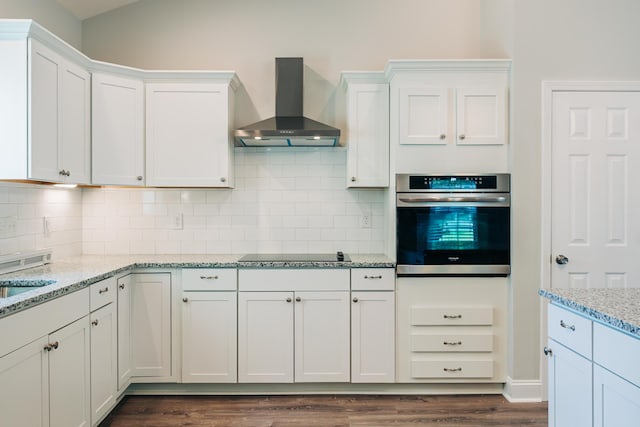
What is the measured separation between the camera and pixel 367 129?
3.26 m

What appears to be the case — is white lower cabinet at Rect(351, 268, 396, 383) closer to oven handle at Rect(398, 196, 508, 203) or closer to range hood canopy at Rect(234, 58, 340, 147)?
oven handle at Rect(398, 196, 508, 203)

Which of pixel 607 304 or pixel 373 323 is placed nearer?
pixel 607 304

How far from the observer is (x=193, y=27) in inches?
142

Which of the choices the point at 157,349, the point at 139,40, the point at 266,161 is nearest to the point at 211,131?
the point at 266,161

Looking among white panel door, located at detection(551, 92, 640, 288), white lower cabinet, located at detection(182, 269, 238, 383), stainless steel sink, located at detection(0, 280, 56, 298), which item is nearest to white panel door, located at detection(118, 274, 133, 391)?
white lower cabinet, located at detection(182, 269, 238, 383)

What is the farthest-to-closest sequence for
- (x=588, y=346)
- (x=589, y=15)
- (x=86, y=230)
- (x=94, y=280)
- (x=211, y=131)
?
1. (x=86, y=230)
2. (x=211, y=131)
3. (x=589, y=15)
4. (x=94, y=280)
5. (x=588, y=346)

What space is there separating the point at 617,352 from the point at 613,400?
19 cm

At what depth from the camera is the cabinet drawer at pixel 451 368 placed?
301 centimetres

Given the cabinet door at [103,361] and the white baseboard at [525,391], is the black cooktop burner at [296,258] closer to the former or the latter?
the cabinet door at [103,361]

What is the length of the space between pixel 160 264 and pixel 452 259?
2054 millimetres

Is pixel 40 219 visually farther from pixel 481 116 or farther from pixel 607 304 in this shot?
pixel 607 304

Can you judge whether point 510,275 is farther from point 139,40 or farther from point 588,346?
point 139,40

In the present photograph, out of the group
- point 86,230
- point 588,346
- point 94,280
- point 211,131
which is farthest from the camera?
point 86,230

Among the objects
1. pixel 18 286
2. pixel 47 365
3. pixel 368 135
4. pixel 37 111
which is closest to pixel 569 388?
pixel 368 135
